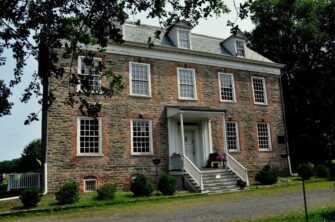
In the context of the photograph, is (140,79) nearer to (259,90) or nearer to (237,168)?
(237,168)

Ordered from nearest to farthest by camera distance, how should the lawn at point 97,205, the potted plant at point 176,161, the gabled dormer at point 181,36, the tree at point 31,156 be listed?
the lawn at point 97,205
the potted plant at point 176,161
the gabled dormer at point 181,36
the tree at point 31,156

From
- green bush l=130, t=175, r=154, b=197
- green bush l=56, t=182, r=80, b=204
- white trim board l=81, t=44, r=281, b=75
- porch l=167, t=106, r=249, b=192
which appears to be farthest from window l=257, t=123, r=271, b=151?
green bush l=56, t=182, r=80, b=204

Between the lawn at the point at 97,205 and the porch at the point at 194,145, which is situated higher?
the porch at the point at 194,145

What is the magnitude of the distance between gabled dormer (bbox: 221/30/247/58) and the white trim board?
0.97 metres

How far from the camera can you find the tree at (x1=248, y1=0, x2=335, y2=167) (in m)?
31.1

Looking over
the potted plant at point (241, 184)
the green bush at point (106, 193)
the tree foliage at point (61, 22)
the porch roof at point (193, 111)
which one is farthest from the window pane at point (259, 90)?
the tree foliage at point (61, 22)

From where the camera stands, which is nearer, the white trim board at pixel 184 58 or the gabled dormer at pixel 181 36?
the white trim board at pixel 184 58

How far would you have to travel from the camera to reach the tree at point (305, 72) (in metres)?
31.1

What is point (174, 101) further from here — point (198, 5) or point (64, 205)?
point (198, 5)

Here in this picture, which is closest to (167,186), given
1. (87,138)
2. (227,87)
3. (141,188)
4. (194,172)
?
(141,188)

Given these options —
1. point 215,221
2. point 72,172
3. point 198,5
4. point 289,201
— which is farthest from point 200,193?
point 198,5

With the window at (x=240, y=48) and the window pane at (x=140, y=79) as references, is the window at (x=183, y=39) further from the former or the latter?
the window at (x=240, y=48)

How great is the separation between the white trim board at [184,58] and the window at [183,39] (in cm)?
84

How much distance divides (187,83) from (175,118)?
2.50m
